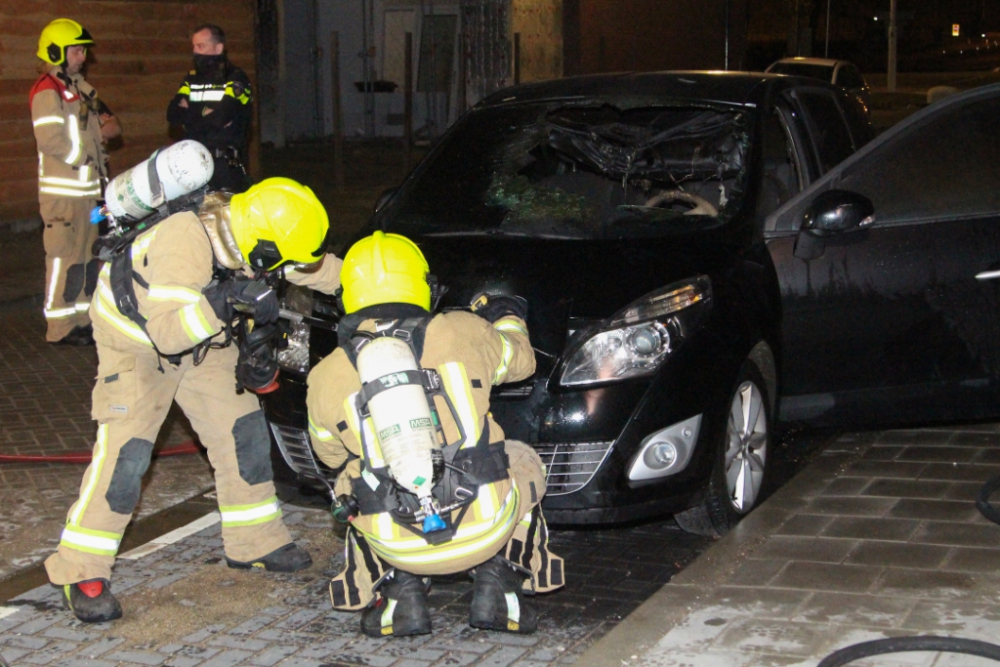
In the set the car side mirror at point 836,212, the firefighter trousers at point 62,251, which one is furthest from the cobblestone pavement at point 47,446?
the car side mirror at point 836,212

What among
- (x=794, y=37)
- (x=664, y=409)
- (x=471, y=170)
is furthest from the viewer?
(x=794, y=37)

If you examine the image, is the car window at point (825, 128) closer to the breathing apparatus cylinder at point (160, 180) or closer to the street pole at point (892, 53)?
the breathing apparatus cylinder at point (160, 180)

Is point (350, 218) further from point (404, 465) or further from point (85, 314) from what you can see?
point (404, 465)

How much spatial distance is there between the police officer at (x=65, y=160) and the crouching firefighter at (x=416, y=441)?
17.2 feet

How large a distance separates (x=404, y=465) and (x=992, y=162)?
337 cm

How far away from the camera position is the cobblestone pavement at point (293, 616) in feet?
14.0

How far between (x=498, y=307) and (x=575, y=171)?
230 cm

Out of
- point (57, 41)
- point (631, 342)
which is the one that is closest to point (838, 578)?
point (631, 342)

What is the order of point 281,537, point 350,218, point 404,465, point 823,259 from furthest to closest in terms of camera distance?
point 350,218
point 823,259
point 281,537
point 404,465

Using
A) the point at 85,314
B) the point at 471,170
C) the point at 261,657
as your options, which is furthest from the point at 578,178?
the point at 85,314

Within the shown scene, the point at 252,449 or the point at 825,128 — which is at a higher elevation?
the point at 825,128

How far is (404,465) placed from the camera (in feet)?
12.0

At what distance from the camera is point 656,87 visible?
6090 millimetres

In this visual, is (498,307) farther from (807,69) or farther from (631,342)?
(807,69)
